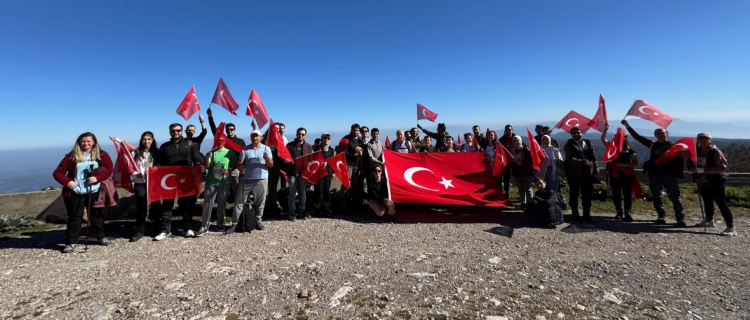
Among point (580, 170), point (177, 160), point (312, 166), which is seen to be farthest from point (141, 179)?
point (580, 170)

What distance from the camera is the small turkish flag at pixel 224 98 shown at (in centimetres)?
888

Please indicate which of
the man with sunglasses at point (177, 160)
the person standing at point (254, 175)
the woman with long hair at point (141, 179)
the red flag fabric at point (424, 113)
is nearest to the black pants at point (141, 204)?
the woman with long hair at point (141, 179)

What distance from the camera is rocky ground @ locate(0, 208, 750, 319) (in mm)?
3877

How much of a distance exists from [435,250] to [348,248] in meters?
1.67

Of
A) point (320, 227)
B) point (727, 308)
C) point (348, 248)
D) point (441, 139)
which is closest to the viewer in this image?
point (727, 308)

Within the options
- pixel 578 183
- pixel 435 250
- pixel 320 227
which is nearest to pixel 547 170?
pixel 578 183

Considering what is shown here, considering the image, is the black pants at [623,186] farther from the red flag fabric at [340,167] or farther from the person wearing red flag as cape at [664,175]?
the red flag fabric at [340,167]

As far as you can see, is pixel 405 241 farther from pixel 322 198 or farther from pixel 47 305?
pixel 47 305

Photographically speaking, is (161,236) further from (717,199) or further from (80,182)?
(717,199)

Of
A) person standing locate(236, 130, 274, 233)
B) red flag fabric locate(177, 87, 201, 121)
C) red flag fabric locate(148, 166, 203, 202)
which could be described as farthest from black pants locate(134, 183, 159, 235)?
red flag fabric locate(177, 87, 201, 121)

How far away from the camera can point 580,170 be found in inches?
315

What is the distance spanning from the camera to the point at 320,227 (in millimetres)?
7598

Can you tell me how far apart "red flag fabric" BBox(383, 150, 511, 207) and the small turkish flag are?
178 inches

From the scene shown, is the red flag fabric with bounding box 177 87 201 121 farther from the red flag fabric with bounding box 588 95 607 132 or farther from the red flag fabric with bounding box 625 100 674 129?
the red flag fabric with bounding box 625 100 674 129
